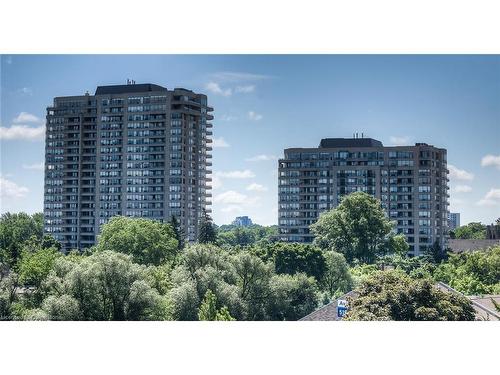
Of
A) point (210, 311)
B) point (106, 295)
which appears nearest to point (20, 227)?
point (106, 295)

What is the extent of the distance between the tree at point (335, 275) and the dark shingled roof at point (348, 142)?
64.6ft

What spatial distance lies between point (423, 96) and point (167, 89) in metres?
22.6

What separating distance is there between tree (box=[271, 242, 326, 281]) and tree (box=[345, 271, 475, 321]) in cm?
1433

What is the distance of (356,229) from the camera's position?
32.9 m

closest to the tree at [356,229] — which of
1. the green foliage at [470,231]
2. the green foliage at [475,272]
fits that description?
the green foliage at [475,272]

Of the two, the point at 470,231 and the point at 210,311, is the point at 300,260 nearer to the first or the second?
the point at 210,311

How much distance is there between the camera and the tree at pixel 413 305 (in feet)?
39.0

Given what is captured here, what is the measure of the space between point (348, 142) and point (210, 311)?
32.5 meters

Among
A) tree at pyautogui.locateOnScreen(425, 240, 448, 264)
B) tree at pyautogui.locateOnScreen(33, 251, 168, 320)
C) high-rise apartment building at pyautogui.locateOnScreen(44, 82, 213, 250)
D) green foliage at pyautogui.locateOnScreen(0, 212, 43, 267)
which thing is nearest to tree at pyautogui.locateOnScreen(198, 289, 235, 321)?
tree at pyautogui.locateOnScreen(33, 251, 168, 320)

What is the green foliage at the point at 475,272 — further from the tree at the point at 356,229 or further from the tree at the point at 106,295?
the tree at the point at 106,295

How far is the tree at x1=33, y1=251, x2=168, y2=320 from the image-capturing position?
14.8 meters
